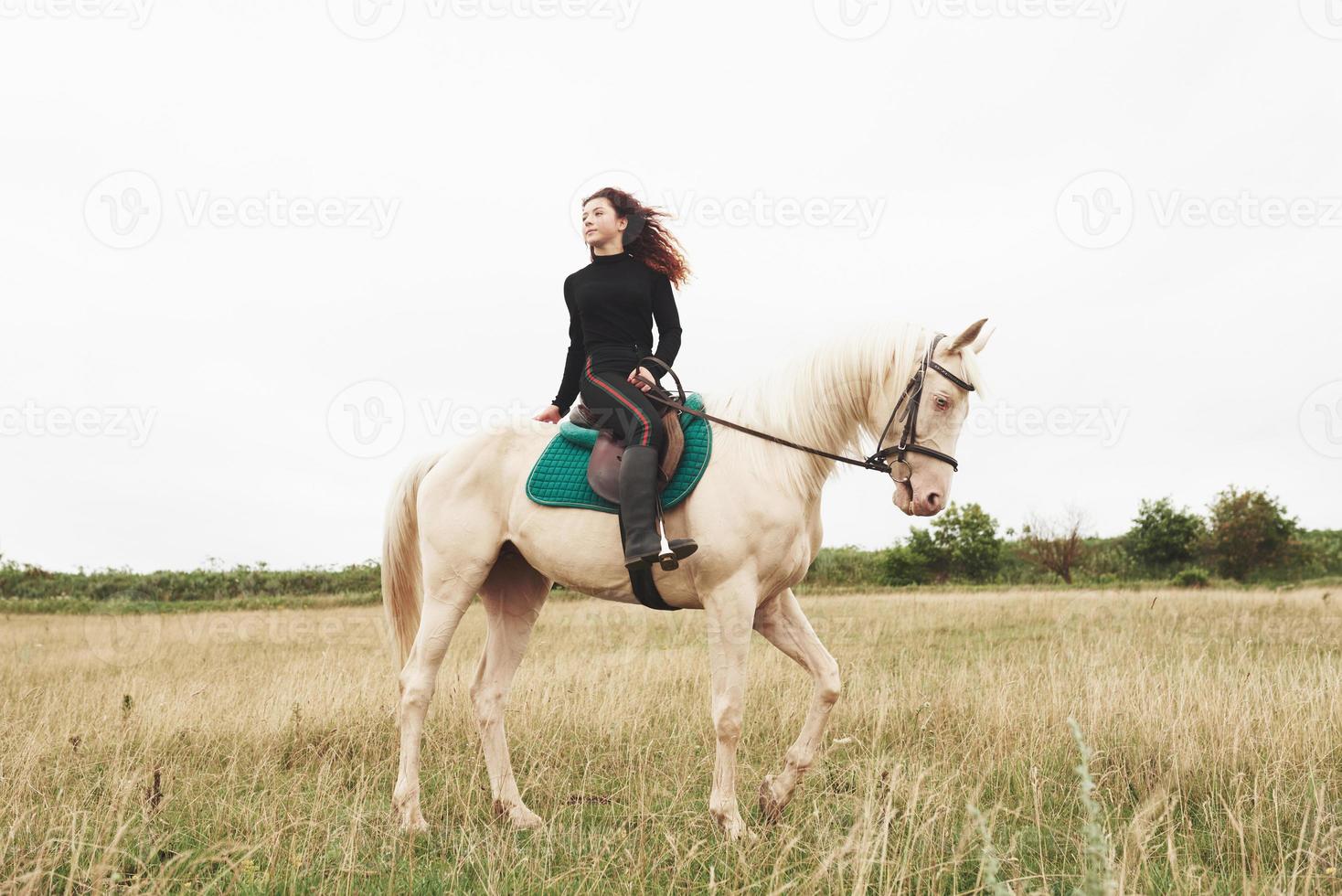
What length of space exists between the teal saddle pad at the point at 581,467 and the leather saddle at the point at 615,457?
5 cm

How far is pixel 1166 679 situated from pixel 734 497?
553 centimetres

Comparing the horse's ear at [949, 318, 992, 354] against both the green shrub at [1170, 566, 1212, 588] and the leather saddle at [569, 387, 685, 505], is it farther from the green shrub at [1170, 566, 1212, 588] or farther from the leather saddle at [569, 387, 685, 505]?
the green shrub at [1170, 566, 1212, 588]

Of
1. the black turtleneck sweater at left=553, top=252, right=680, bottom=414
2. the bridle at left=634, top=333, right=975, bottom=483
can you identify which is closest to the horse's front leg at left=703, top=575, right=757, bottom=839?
the bridle at left=634, top=333, right=975, bottom=483

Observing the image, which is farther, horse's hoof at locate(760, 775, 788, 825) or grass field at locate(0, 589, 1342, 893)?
horse's hoof at locate(760, 775, 788, 825)

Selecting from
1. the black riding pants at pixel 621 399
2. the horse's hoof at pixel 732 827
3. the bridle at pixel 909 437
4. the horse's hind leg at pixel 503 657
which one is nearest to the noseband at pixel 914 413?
the bridle at pixel 909 437

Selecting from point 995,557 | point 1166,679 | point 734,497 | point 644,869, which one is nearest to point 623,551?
point 734,497

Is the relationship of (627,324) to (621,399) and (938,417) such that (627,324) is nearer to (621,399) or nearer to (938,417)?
(621,399)

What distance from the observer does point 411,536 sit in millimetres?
5965

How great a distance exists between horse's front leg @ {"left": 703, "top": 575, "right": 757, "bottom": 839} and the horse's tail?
101 inches

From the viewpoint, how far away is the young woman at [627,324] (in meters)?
4.59

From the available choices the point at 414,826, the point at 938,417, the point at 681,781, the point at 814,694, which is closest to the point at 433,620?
the point at 414,826

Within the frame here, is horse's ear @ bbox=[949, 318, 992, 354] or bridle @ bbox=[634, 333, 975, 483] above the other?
horse's ear @ bbox=[949, 318, 992, 354]

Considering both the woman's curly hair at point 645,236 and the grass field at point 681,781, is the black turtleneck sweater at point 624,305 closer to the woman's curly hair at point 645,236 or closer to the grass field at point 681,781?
the woman's curly hair at point 645,236

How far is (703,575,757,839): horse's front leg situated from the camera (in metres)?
4.35
